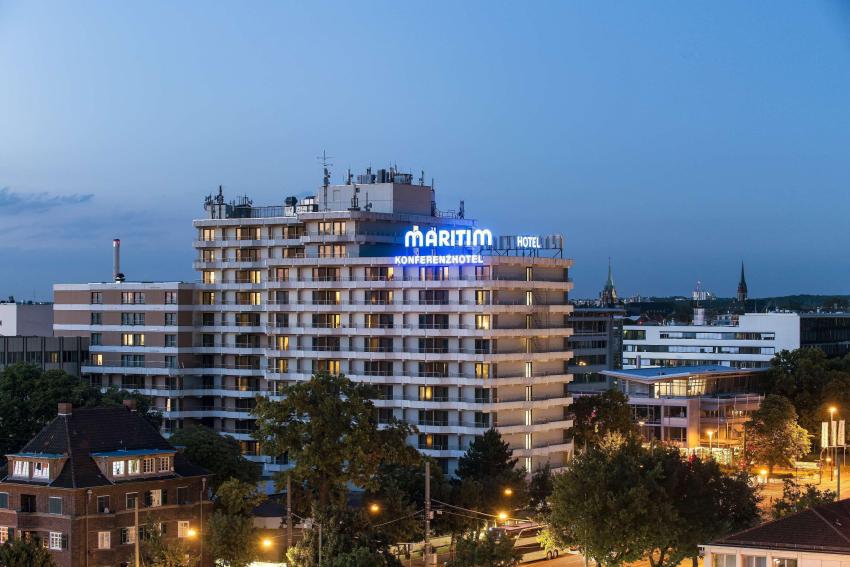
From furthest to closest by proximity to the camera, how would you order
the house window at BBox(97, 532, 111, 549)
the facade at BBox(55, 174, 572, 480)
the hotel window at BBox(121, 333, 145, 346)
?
the hotel window at BBox(121, 333, 145, 346)
the facade at BBox(55, 174, 572, 480)
the house window at BBox(97, 532, 111, 549)

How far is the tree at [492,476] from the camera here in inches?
4395

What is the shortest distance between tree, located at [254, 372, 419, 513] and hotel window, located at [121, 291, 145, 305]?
212 ft

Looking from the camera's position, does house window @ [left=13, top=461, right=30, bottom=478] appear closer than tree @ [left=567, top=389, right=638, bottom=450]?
Yes

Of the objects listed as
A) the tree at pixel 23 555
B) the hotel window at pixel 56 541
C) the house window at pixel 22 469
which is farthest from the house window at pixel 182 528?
the tree at pixel 23 555

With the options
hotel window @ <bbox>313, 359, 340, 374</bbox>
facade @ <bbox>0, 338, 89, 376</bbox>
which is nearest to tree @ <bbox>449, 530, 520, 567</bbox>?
hotel window @ <bbox>313, 359, 340, 374</bbox>

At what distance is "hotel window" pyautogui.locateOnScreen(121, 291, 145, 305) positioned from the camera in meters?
165

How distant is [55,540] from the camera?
92188 millimetres

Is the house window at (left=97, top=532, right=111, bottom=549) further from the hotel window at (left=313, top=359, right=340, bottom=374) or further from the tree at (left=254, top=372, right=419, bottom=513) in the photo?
the hotel window at (left=313, top=359, right=340, bottom=374)

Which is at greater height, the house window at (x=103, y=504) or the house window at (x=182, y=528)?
the house window at (x=103, y=504)

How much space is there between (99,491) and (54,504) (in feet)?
10.3

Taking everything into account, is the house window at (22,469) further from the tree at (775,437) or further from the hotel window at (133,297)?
the tree at (775,437)

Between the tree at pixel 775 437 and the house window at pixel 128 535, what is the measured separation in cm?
8340

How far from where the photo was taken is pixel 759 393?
18450 cm

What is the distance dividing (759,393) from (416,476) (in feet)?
291
